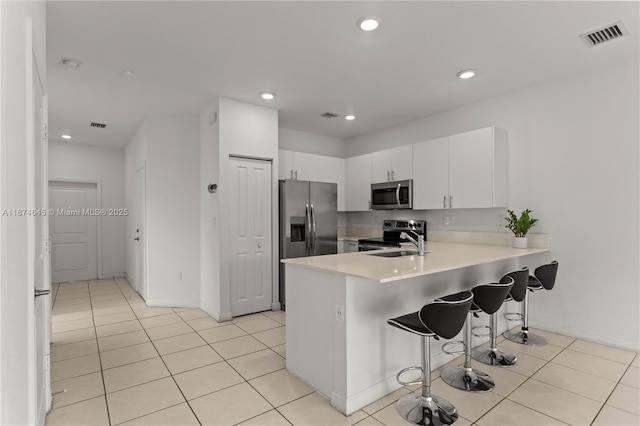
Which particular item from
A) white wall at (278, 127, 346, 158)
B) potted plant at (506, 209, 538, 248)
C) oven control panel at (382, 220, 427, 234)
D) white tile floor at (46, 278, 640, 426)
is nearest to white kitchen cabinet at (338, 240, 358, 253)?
oven control panel at (382, 220, 427, 234)

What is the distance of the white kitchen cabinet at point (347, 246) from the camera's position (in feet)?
17.3

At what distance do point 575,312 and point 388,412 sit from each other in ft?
8.60

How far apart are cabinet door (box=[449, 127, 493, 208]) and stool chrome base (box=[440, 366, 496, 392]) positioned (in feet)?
6.55

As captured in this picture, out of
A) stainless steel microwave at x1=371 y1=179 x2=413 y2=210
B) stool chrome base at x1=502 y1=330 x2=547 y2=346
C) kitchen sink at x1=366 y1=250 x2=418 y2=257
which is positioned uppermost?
stainless steel microwave at x1=371 y1=179 x2=413 y2=210

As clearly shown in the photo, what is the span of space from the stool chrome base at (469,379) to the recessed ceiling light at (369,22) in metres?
2.76

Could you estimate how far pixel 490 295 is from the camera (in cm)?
255

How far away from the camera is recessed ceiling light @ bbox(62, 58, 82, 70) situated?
123 inches

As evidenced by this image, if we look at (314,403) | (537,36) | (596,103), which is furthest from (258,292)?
(596,103)

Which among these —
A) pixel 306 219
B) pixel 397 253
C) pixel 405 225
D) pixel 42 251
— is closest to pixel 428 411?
pixel 397 253

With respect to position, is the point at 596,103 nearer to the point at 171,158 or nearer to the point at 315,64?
the point at 315,64

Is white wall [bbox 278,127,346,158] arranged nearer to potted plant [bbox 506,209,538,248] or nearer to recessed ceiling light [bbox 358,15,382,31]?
recessed ceiling light [bbox 358,15,382,31]

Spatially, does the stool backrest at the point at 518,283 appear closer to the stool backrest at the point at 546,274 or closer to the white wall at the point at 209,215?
the stool backrest at the point at 546,274

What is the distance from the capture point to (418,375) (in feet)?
8.98

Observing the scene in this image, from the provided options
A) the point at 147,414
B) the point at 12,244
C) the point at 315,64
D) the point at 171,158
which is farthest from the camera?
the point at 171,158
